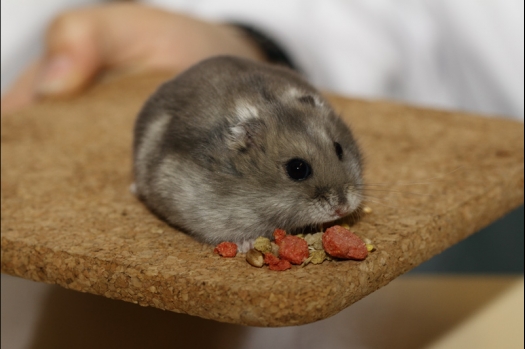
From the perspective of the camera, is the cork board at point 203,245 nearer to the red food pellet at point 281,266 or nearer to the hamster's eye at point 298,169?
the red food pellet at point 281,266

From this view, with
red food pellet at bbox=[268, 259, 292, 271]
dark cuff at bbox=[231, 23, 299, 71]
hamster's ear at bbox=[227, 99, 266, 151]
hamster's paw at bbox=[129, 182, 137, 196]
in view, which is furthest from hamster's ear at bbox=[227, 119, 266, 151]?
dark cuff at bbox=[231, 23, 299, 71]

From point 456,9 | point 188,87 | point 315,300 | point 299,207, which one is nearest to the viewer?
point 315,300

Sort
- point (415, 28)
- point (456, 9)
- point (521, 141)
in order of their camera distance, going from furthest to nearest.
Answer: point (415, 28) → point (456, 9) → point (521, 141)

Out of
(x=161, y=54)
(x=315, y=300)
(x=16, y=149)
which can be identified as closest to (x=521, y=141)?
(x=315, y=300)

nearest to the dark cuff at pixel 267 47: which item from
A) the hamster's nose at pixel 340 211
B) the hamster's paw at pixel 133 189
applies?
the hamster's paw at pixel 133 189

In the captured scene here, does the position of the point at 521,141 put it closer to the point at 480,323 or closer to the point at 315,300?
the point at 480,323

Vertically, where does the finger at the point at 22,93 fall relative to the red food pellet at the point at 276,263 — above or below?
below

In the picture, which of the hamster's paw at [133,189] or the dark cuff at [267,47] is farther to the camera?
the dark cuff at [267,47]
